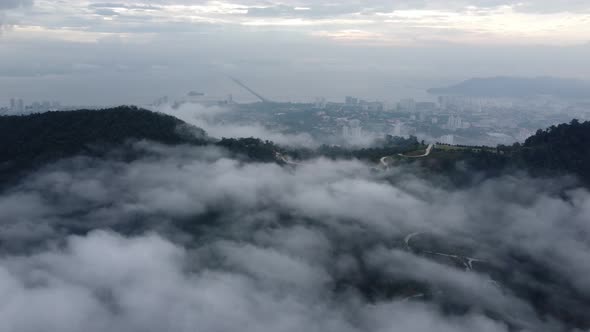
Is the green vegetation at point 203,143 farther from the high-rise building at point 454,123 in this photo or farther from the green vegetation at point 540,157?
the high-rise building at point 454,123

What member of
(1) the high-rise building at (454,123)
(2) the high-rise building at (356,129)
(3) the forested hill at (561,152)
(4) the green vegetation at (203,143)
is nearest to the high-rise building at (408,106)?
(1) the high-rise building at (454,123)

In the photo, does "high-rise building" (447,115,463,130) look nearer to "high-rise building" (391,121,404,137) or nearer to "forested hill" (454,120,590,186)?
"high-rise building" (391,121,404,137)

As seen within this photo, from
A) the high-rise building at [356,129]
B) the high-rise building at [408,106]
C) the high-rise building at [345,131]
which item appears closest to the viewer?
the high-rise building at [345,131]

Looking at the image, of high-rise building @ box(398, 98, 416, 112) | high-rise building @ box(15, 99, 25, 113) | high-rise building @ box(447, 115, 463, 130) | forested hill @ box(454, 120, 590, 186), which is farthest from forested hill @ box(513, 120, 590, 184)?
high-rise building @ box(15, 99, 25, 113)

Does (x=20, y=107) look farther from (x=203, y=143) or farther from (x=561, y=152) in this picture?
(x=561, y=152)

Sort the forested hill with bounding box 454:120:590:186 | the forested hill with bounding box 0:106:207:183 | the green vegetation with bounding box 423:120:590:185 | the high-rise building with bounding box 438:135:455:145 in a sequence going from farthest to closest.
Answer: the high-rise building with bounding box 438:135:455:145 < the forested hill with bounding box 0:106:207:183 < the green vegetation with bounding box 423:120:590:185 < the forested hill with bounding box 454:120:590:186

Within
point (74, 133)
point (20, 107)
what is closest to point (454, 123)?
point (74, 133)

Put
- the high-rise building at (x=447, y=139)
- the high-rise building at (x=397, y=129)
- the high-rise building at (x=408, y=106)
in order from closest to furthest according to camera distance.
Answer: the high-rise building at (x=447, y=139)
the high-rise building at (x=397, y=129)
the high-rise building at (x=408, y=106)
